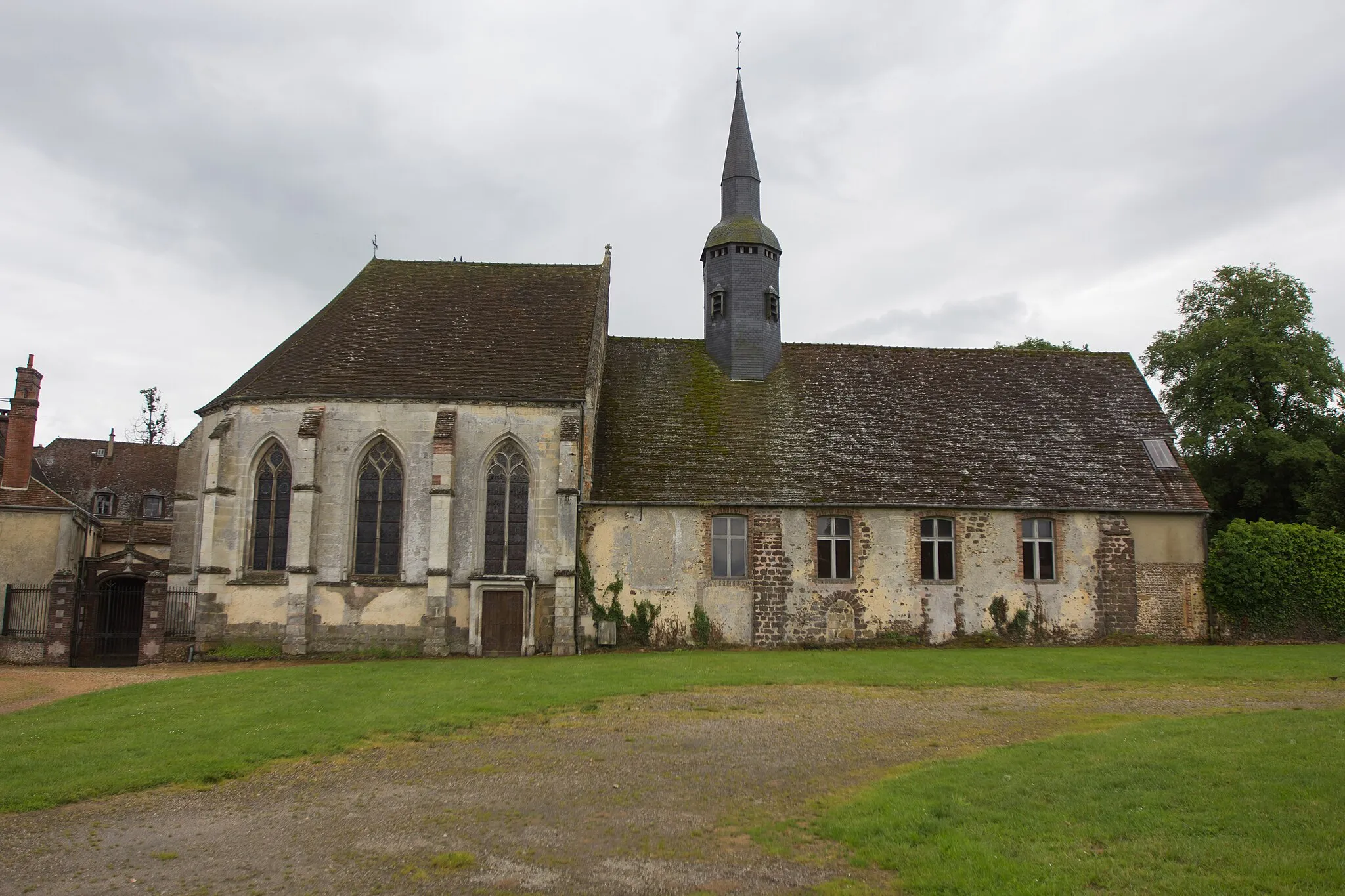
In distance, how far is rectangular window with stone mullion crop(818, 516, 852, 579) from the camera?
26594mm

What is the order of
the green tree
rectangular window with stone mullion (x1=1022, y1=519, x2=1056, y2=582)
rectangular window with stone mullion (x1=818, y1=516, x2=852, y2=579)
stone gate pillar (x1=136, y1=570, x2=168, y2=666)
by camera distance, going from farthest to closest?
the green tree
rectangular window with stone mullion (x1=1022, y1=519, x2=1056, y2=582)
rectangular window with stone mullion (x1=818, y1=516, x2=852, y2=579)
stone gate pillar (x1=136, y1=570, x2=168, y2=666)

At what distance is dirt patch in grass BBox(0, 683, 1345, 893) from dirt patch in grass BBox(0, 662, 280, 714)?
939 centimetres

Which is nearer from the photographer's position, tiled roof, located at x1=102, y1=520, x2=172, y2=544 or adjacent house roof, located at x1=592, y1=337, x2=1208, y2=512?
adjacent house roof, located at x1=592, y1=337, x2=1208, y2=512

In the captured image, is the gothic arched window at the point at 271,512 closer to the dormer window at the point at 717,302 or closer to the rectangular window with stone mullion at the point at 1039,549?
the dormer window at the point at 717,302

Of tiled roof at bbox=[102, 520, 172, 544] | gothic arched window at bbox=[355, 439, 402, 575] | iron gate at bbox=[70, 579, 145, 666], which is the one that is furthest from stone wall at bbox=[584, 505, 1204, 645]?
tiled roof at bbox=[102, 520, 172, 544]

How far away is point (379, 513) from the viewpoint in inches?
1023

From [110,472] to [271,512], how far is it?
2228cm

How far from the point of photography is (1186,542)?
27625 millimetres

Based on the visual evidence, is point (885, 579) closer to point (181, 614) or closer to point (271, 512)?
point (271, 512)

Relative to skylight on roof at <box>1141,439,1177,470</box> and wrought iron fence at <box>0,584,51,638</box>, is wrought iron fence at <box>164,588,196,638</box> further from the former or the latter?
skylight on roof at <box>1141,439,1177,470</box>

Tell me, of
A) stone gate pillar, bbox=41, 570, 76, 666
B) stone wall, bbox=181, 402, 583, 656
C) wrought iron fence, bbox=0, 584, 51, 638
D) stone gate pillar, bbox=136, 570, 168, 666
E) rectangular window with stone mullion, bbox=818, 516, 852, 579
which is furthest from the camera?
rectangular window with stone mullion, bbox=818, 516, 852, 579

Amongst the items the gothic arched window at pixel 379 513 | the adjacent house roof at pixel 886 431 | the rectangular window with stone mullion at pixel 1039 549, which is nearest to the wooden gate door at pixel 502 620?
the gothic arched window at pixel 379 513

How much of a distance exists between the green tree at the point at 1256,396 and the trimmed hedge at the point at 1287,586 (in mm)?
9721

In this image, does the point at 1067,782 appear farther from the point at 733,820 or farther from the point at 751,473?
the point at 751,473
